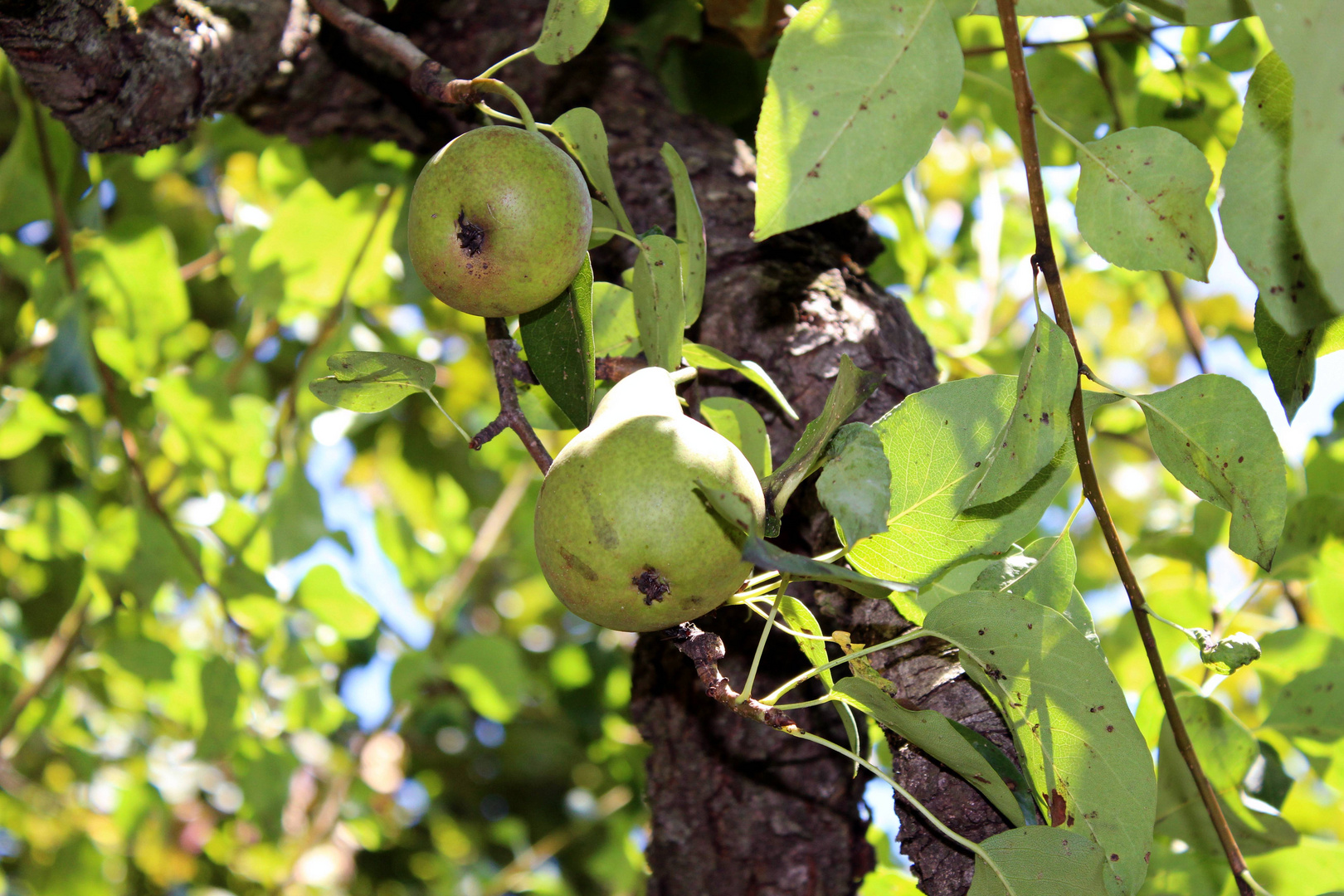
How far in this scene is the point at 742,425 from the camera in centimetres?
55

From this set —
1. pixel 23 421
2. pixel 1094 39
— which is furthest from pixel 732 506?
pixel 23 421

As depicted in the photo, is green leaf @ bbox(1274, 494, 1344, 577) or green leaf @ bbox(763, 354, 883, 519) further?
green leaf @ bbox(1274, 494, 1344, 577)

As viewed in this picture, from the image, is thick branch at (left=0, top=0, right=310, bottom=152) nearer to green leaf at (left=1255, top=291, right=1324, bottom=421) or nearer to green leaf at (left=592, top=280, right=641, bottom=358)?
green leaf at (left=592, top=280, right=641, bottom=358)

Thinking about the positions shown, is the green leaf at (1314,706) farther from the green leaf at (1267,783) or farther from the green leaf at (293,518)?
the green leaf at (293,518)

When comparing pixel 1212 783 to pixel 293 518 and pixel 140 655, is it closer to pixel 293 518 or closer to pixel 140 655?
pixel 293 518

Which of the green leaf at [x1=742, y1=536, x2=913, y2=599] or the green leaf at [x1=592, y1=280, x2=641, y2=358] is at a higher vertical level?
the green leaf at [x1=742, y1=536, x2=913, y2=599]

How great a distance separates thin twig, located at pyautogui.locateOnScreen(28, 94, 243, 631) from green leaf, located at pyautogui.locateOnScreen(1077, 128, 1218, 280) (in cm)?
100

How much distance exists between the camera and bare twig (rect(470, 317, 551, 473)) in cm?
48

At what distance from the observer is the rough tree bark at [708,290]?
26.2 inches

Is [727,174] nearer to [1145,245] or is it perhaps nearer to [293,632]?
[1145,245]

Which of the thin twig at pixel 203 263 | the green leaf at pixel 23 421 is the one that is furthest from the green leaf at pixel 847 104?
the thin twig at pixel 203 263

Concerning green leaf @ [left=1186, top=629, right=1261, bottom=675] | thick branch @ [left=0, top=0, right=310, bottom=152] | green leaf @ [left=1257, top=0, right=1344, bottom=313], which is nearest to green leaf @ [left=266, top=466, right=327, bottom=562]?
thick branch @ [left=0, top=0, right=310, bottom=152]

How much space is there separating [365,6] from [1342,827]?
1876mm

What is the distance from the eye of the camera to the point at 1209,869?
2.34 feet
